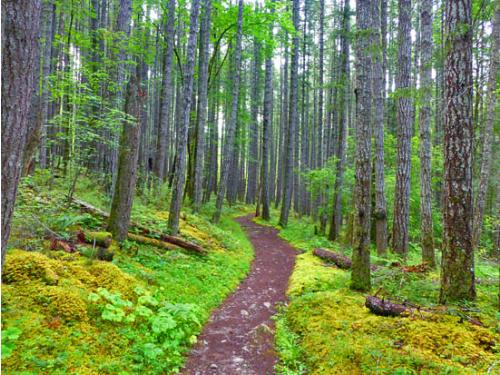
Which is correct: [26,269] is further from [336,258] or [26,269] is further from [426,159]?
[426,159]

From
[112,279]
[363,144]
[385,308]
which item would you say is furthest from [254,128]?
[385,308]

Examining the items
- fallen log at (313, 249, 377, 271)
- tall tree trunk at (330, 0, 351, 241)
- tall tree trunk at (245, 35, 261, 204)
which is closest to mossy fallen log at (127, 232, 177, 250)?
fallen log at (313, 249, 377, 271)

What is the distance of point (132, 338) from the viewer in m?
4.25

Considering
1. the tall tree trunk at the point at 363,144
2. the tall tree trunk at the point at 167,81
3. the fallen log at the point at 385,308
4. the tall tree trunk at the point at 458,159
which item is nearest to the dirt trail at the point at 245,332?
the fallen log at the point at 385,308

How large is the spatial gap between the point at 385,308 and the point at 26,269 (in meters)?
5.68

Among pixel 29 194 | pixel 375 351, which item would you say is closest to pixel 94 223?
pixel 29 194

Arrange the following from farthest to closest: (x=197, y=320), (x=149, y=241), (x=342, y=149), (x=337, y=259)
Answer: (x=342, y=149)
(x=337, y=259)
(x=149, y=241)
(x=197, y=320)

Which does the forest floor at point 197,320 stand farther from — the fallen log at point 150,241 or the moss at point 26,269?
the fallen log at point 150,241

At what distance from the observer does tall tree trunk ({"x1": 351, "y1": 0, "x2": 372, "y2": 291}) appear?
20.3 ft

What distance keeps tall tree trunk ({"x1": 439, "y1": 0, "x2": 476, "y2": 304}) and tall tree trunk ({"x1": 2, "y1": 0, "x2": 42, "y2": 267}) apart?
5.91m

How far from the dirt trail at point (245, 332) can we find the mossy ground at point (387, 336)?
0.28 meters

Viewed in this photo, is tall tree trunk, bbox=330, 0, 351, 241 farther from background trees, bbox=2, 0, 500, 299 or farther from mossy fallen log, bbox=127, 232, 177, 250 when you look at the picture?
mossy fallen log, bbox=127, 232, 177, 250

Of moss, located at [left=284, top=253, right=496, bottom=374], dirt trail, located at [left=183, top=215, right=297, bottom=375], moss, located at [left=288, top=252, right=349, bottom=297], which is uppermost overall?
moss, located at [left=284, top=253, right=496, bottom=374]

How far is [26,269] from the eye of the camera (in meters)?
4.54
